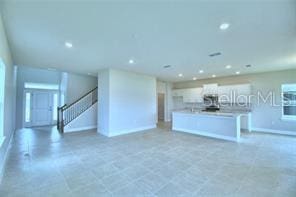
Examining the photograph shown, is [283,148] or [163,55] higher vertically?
[163,55]

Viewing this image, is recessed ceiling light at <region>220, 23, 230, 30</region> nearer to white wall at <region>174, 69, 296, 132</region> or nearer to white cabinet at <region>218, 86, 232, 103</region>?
white cabinet at <region>218, 86, 232, 103</region>

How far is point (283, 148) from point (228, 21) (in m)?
4.32

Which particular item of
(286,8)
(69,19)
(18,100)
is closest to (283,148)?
(286,8)

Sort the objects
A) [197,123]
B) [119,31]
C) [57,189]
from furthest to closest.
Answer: [197,123] < [119,31] < [57,189]

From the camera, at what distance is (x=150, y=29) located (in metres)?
2.87

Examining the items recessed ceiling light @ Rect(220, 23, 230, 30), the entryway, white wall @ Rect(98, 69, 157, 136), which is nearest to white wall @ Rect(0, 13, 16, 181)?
white wall @ Rect(98, 69, 157, 136)

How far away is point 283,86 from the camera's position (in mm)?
6621

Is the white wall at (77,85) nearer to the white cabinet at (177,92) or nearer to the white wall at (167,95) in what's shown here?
the white wall at (167,95)

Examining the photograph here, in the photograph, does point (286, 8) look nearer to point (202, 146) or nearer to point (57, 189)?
point (202, 146)

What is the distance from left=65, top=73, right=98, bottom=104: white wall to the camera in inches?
309

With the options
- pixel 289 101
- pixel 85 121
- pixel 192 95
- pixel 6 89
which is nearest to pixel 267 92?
pixel 289 101

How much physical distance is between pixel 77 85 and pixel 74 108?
1.26m

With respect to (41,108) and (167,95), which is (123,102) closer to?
(167,95)

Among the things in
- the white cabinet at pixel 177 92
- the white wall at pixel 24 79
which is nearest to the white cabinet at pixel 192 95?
the white cabinet at pixel 177 92
